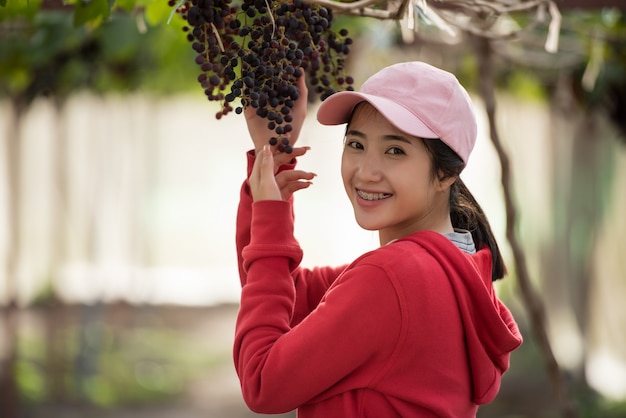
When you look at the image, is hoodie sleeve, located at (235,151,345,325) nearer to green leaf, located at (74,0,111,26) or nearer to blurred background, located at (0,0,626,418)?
green leaf, located at (74,0,111,26)

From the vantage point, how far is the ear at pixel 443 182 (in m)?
1.47

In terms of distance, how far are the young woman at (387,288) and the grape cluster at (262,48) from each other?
0.09 m

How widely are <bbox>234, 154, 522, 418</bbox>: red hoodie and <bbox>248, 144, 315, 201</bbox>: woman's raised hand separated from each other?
0.08 feet

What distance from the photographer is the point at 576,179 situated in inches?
279

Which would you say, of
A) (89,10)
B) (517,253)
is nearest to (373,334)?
(89,10)

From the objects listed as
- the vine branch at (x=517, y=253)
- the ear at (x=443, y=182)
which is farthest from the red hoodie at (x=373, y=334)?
→ the vine branch at (x=517, y=253)

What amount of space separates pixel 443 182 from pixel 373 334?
332 mm

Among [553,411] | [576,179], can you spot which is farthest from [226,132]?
[553,411]

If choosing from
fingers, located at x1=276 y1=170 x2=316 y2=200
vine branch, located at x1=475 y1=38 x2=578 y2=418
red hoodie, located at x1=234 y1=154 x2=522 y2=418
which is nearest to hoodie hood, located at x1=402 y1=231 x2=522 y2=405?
red hoodie, located at x1=234 y1=154 x2=522 y2=418

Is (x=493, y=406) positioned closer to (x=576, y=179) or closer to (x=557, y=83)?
(x=576, y=179)

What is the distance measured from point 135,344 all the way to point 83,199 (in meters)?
1.50

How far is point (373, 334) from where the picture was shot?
1322 mm

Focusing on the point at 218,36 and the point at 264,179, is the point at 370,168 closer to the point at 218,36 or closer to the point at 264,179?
the point at 264,179

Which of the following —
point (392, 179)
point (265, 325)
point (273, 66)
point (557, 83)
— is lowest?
point (265, 325)
